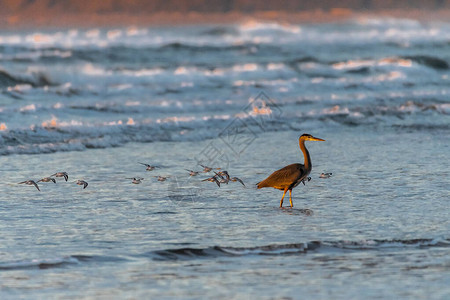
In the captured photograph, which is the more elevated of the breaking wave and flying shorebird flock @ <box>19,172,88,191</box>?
flying shorebird flock @ <box>19,172,88,191</box>

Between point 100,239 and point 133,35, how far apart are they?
67957 millimetres

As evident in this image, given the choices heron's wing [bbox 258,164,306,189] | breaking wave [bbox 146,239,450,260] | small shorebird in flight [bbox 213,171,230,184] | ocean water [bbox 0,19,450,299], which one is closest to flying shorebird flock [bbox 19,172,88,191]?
ocean water [bbox 0,19,450,299]

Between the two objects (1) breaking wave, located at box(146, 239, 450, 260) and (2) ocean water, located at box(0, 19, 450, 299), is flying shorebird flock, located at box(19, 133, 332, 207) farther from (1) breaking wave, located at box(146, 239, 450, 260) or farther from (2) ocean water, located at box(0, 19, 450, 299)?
(1) breaking wave, located at box(146, 239, 450, 260)

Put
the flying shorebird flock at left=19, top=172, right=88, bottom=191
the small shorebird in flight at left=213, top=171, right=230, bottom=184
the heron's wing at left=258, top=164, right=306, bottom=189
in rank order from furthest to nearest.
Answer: the small shorebird in flight at left=213, top=171, right=230, bottom=184
the flying shorebird flock at left=19, top=172, right=88, bottom=191
the heron's wing at left=258, top=164, right=306, bottom=189

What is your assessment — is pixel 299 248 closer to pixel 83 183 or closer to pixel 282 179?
pixel 282 179

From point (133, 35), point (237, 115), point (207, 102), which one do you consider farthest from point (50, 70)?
point (133, 35)

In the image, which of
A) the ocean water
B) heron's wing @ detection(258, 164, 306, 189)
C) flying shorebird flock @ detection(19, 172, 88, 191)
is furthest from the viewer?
flying shorebird flock @ detection(19, 172, 88, 191)

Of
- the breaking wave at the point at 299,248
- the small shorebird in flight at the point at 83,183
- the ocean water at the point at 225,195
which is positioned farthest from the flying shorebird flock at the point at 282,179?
the breaking wave at the point at 299,248

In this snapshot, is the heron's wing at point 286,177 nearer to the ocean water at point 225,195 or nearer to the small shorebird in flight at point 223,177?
the ocean water at point 225,195

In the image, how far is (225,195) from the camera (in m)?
12.3

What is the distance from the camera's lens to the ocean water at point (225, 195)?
816 centimetres

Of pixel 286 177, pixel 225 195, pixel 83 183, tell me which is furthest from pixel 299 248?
pixel 83 183

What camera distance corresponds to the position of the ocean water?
8156 millimetres

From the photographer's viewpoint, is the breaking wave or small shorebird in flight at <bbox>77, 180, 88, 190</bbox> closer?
the breaking wave
